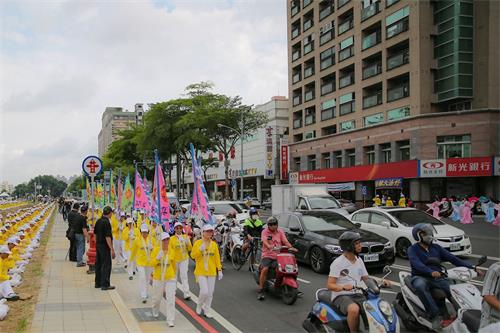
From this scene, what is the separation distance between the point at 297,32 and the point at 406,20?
1925cm

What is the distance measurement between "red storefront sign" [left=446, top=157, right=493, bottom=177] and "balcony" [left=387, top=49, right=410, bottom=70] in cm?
888

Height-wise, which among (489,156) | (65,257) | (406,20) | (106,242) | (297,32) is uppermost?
(297,32)

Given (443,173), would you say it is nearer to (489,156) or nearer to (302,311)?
(489,156)

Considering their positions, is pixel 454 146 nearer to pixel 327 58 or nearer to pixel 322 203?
pixel 327 58

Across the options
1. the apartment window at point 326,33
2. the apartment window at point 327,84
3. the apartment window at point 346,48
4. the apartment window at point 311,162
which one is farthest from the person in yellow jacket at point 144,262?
the apartment window at point 311,162

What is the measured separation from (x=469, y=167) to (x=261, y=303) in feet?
93.5

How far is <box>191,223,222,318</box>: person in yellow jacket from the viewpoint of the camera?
770 centimetres

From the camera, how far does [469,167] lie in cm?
3297

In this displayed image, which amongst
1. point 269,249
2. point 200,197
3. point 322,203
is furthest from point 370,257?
point 322,203

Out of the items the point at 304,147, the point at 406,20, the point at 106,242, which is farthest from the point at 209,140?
A: the point at 106,242

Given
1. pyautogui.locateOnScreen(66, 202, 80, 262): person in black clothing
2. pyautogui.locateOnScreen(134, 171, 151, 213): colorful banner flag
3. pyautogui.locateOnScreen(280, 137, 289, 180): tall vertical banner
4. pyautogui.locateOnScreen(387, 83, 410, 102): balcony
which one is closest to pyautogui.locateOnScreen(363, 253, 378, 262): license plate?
pyautogui.locateOnScreen(134, 171, 151, 213): colorful banner flag

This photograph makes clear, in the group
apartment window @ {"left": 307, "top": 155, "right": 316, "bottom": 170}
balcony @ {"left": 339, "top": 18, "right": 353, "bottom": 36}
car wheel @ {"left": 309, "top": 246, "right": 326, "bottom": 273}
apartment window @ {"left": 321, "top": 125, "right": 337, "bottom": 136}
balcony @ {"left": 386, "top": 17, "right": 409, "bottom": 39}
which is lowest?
car wheel @ {"left": 309, "top": 246, "right": 326, "bottom": 273}

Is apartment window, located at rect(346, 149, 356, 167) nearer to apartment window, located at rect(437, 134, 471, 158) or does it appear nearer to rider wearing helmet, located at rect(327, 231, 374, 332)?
apartment window, located at rect(437, 134, 471, 158)

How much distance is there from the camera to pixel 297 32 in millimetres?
54781
